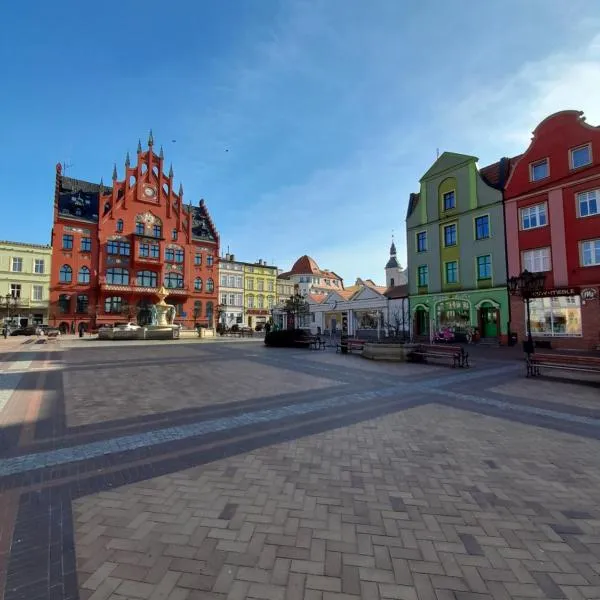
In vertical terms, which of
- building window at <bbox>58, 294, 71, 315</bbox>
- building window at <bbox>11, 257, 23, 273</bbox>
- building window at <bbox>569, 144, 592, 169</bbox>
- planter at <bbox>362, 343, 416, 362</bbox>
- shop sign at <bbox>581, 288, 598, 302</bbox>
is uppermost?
building window at <bbox>569, 144, 592, 169</bbox>

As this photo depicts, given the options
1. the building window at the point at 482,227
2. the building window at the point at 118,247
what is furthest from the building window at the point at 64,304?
the building window at the point at 482,227

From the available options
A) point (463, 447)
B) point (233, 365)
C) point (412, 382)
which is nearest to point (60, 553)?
point (463, 447)

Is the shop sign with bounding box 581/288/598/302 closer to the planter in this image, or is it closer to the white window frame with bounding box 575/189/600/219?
the white window frame with bounding box 575/189/600/219

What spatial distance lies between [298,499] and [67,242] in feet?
166

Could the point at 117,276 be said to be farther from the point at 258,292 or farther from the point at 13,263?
the point at 258,292

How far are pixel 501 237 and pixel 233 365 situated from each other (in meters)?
21.5

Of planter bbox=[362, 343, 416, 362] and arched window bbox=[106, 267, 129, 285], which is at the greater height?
arched window bbox=[106, 267, 129, 285]

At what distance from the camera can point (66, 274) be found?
43.5m

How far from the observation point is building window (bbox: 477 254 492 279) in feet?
84.0

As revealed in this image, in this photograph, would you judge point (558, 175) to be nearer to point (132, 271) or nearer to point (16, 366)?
point (16, 366)

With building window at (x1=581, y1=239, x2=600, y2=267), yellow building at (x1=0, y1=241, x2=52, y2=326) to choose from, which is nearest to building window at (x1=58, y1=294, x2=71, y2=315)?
yellow building at (x1=0, y1=241, x2=52, y2=326)

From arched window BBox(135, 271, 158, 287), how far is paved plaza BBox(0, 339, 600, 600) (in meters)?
43.6

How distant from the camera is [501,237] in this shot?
2489 centimetres

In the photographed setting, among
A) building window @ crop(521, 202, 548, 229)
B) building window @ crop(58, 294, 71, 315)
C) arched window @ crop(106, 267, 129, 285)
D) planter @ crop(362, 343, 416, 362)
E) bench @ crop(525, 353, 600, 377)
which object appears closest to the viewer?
bench @ crop(525, 353, 600, 377)
